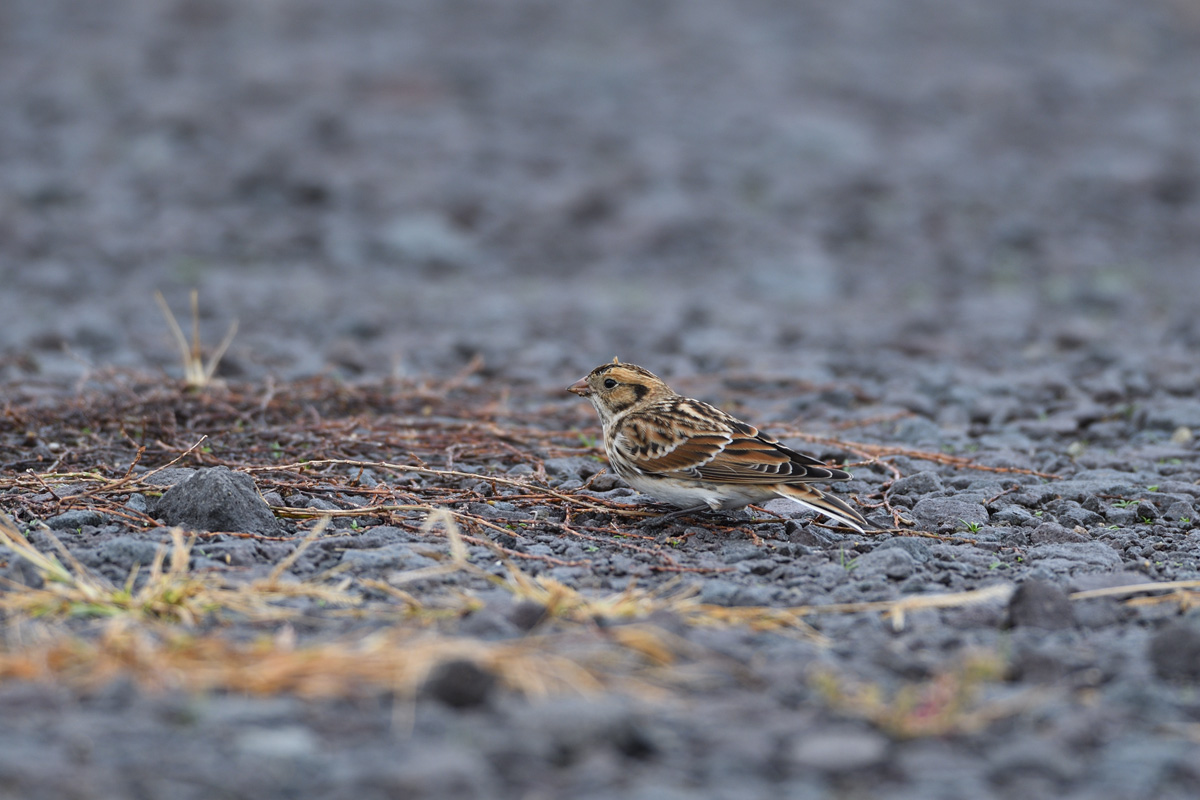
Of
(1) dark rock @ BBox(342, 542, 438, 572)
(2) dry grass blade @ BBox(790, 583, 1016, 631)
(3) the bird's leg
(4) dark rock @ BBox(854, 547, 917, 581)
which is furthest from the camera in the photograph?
(3) the bird's leg

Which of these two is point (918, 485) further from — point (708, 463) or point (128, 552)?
point (128, 552)

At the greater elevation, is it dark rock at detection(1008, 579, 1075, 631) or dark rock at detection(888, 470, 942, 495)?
dark rock at detection(888, 470, 942, 495)

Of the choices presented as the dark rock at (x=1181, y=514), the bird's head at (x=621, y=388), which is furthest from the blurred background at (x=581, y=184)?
the dark rock at (x=1181, y=514)

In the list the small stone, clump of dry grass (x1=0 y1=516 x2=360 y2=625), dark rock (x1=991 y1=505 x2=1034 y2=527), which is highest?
dark rock (x1=991 y1=505 x2=1034 y2=527)

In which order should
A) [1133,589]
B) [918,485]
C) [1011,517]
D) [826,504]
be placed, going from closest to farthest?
[1133,589] < [826,504] < [1011,517] < [918,485]

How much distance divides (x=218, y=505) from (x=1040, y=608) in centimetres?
310

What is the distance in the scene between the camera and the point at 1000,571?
15.8 feet

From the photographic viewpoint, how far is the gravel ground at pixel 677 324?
310cm

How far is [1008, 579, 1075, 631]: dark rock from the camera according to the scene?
409cm

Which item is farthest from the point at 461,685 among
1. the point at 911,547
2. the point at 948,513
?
the point at 948,513

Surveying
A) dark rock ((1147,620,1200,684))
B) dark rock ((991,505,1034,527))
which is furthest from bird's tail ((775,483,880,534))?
dark rock ((1147,620,1200,684))

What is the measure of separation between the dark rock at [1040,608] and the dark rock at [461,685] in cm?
192

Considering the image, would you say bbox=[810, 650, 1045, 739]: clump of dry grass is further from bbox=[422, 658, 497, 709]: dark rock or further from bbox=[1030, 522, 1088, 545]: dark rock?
bbox=[1030, 522, 1088, 545]: dark rock

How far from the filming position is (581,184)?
13914 millimetres
